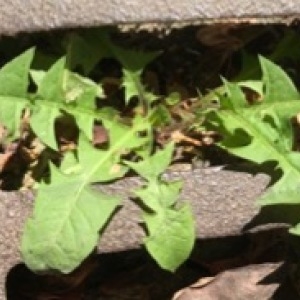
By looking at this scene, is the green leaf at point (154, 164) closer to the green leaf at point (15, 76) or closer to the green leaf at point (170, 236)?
the green leaf at point (170, 236)

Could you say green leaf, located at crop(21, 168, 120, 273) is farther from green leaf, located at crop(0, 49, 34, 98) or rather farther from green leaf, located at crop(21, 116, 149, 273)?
green leaf, located at crop(0, 49, 34, 98)

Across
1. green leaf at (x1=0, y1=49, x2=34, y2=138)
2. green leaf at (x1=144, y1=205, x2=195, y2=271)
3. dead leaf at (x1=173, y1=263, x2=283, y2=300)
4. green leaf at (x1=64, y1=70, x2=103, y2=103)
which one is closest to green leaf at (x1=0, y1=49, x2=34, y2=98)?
green leaf at (x1=0, y1=49, x2=34, y2=138)

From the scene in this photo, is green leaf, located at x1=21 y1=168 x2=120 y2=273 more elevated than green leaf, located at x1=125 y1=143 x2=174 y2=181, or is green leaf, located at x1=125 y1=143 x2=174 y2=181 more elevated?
green leaf, located at x1=125 y1=143 x2=174 y2=181

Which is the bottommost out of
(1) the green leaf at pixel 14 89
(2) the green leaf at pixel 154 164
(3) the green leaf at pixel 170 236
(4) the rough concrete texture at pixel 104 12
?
(3) the green leaf at pixel 170 236

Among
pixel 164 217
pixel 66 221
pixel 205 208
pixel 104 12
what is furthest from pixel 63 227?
pixel 104 12

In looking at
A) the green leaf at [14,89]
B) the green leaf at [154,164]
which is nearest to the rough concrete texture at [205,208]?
the green leaf at [154,164]

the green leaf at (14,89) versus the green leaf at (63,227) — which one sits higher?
the green leaf at (14,89)

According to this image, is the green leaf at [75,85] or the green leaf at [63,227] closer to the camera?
the green leaf at [63,227]

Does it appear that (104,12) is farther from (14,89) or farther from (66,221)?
(66,221)
